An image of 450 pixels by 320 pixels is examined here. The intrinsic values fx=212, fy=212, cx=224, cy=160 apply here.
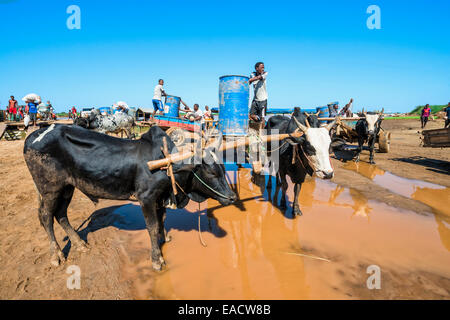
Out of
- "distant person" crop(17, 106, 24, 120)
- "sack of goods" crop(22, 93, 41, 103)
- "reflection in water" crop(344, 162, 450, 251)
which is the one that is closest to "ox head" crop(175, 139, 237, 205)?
"reflection in water" crop(344, 162, 450, 251)

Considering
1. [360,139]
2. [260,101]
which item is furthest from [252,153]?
[360,139]

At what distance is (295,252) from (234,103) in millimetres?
3520

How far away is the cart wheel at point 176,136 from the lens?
3535mm

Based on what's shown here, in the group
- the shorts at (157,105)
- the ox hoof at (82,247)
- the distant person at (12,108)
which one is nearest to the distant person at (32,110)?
the shorts at (157,105)

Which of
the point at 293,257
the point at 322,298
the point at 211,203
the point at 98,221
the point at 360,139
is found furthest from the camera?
the point at 360,139

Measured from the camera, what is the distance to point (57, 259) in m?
3.40

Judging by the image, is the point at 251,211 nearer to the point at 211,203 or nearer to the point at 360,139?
the point at 211,203

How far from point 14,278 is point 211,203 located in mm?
4040

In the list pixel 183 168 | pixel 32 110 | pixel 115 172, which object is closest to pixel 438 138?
pixel 183 168

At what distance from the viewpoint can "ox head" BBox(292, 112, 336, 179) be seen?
3.79 meters

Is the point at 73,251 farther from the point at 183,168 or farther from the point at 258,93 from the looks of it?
the point at 258,93

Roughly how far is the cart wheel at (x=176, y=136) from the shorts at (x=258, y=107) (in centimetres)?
320

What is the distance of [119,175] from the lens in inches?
125

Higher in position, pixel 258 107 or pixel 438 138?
pixel 258 107
